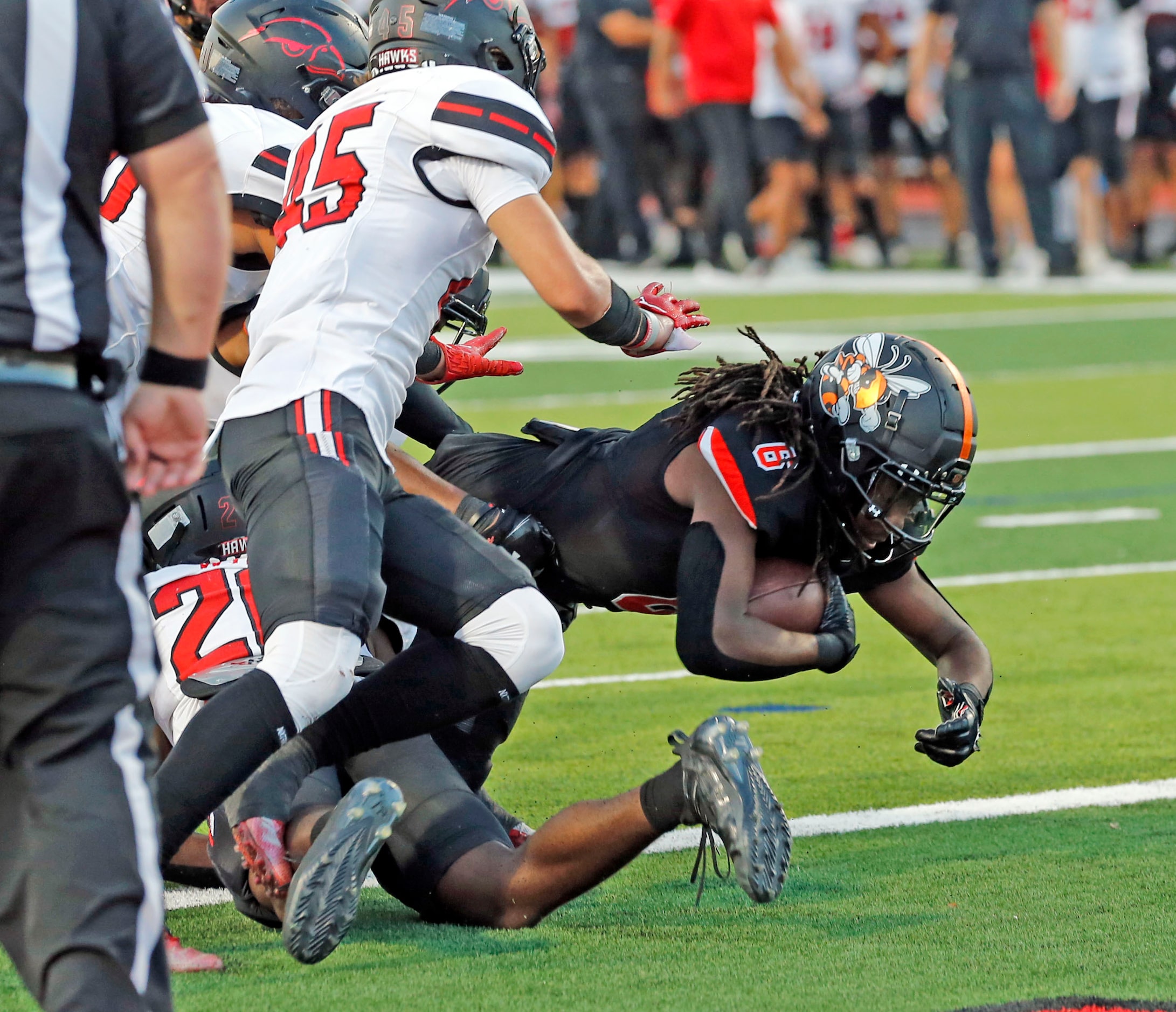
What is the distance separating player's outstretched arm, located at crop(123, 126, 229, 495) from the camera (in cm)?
249

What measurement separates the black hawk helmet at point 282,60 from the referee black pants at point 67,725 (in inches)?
91.6

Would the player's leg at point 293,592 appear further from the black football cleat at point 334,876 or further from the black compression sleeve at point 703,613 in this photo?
the black compression sleeve at point 703,613

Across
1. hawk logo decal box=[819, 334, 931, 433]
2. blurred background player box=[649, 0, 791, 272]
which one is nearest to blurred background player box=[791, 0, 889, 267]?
blurred background player box=[649, 0, 791, 272]

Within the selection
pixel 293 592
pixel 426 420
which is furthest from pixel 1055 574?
pixel 293 592

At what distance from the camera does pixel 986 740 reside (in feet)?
16.2

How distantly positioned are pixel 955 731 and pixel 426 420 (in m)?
1.44

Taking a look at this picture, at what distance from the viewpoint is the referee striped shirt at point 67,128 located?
7.86 feet

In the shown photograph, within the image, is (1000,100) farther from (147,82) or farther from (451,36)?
(147,82)

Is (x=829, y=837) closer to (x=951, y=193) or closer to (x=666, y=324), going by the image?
(x=666, y=324)

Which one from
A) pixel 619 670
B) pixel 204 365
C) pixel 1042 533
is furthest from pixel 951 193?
pixel 204 365

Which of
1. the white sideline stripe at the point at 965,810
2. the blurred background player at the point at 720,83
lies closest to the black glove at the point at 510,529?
the white sideline stripe at the point at 965,810

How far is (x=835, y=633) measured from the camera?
4.02m

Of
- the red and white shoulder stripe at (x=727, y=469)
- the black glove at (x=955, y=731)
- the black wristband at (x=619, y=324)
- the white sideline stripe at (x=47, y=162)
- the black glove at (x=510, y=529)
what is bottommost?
the black glove at (x=955, y=731)

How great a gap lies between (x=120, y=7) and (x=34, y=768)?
903 millimetres
